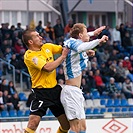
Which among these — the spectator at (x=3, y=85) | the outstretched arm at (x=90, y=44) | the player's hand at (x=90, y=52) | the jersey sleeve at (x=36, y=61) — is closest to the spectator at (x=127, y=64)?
the spectator at (x=3, y=85)

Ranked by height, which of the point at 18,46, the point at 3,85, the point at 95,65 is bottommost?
the point at 3,85

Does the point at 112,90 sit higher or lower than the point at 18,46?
lower

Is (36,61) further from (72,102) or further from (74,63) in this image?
(72,102)

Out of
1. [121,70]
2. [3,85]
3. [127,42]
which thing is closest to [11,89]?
[3,85]

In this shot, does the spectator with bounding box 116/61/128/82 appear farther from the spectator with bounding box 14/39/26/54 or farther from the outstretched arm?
the outstretched arm

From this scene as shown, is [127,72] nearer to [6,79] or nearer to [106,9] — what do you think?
[6,79]

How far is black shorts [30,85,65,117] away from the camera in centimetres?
1025

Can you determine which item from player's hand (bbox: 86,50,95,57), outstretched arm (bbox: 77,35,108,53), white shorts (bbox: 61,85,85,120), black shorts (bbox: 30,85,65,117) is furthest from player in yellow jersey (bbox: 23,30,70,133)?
player's hand (bbox: 86,50,95,57)

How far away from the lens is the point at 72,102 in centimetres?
1025

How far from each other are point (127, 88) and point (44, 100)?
13022 millimetres

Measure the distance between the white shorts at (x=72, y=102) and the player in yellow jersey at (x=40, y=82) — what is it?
0.40 ft

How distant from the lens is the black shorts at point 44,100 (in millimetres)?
10250

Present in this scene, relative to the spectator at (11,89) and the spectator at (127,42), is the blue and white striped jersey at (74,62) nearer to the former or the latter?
the spectator at (11,89)

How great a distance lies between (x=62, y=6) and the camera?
29766mm
